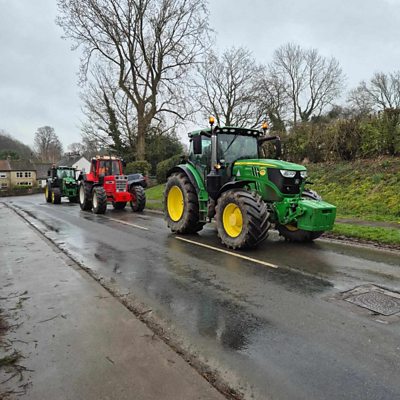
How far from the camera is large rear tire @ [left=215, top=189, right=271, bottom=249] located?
617 cm

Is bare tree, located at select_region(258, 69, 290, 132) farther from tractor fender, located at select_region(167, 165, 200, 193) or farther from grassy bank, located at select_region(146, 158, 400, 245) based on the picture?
tractor fender, located at select_region(167, 165, 200, 193)

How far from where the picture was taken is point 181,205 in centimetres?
891

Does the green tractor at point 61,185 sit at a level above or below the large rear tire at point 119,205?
above

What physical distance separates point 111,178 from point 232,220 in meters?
9.13

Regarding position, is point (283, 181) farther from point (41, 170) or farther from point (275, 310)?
point (41, 170)

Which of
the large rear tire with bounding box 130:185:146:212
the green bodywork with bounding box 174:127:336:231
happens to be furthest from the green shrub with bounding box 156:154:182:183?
the green bodywork with bounding box 174:127:336:231

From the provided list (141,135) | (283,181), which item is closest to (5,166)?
(141,135)

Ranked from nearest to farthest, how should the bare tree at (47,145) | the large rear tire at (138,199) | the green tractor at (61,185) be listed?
the large rear tire at (138,199), the green tractor at (61,185), the bare tree at (47,145)

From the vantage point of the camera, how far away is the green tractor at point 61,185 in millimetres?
20781

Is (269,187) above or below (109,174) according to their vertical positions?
below

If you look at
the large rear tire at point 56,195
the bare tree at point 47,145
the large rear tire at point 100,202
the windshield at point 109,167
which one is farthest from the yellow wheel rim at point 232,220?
the bare tree at point 47,145

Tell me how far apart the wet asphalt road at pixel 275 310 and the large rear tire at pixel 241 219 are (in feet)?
1.25

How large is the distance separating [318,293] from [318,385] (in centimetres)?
193

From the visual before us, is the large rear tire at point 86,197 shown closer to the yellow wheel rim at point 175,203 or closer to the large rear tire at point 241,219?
the yellow wheel rim at point 175,203
